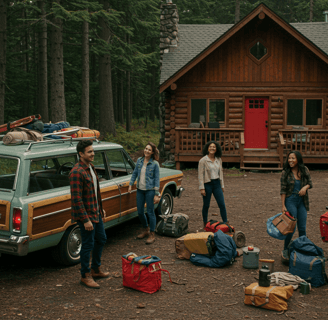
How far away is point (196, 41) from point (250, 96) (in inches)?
183

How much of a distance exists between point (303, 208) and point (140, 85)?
91.0 feet

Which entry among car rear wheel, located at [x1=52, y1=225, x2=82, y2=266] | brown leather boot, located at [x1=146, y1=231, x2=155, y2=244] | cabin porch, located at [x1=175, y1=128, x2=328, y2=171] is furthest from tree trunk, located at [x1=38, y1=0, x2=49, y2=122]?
car rear wheel, located at [x1=52, y1=225, x2=82, y2=266]

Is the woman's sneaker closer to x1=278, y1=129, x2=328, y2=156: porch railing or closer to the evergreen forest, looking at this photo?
x1=278, y1=129, x2=328, y2=156: porch railing

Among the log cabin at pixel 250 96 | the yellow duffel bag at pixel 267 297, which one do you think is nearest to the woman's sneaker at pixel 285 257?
the yellow duffel bag at pixel 267 297

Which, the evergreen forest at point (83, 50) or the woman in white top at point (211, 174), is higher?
the evergreen forest at point (83, 50)

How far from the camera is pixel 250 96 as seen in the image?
17.6 metres

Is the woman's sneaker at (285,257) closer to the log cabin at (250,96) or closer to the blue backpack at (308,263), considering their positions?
the blue backpack at (308,263)

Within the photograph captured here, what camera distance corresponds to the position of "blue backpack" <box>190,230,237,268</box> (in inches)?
236

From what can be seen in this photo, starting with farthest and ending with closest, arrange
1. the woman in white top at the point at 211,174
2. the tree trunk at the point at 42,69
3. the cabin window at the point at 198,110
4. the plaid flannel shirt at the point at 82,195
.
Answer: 1. the tree trunk at the point at 42,69
2. the cabin window at the point at 198,110
3. the woman in white top at the point at 211,174
4. the plaid flannel shirt at the point at 82,195

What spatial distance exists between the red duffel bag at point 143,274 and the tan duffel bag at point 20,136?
2.37 metres

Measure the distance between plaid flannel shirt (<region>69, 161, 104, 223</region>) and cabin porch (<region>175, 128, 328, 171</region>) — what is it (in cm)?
1131

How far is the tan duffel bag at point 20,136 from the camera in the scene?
587 cm

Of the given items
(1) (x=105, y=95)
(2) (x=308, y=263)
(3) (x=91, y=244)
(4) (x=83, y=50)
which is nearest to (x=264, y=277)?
(2) (x=308, y=263)

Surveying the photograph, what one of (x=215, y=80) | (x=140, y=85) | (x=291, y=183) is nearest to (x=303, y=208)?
(x=291, y=183)
